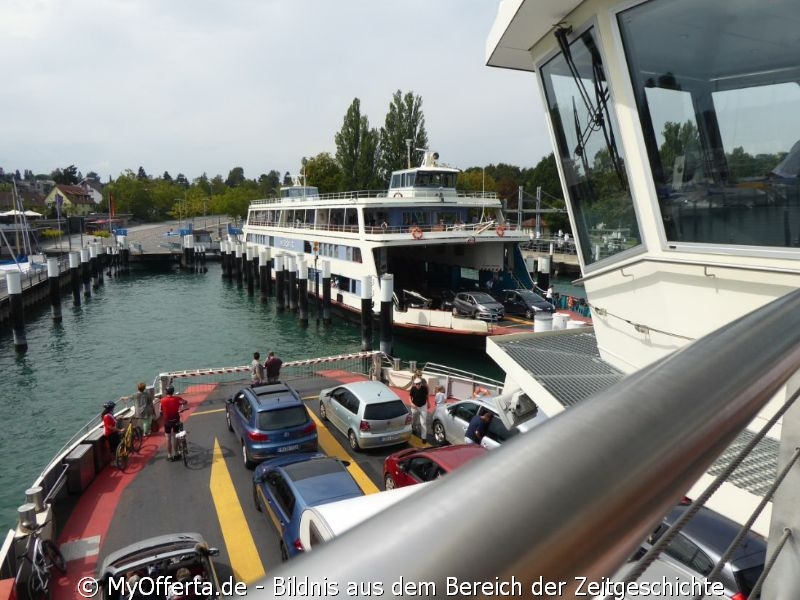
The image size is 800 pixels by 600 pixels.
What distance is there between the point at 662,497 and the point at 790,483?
53.5 inches

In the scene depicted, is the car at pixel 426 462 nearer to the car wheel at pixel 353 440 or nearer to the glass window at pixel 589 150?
the car wheel at pixel 353 440

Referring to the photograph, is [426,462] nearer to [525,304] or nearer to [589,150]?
[589,150]

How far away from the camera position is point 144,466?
1044cm

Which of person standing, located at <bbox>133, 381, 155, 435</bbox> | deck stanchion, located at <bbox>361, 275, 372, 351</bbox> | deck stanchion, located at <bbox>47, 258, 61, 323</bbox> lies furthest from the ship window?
deck stanchion, located at <bbox>47, 258, 61, 323</bbox>

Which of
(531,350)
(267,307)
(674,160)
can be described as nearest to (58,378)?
(267,307)

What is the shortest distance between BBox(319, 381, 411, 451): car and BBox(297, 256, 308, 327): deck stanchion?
1955cm

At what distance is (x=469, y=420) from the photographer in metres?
10.8

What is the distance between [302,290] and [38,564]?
25480mm

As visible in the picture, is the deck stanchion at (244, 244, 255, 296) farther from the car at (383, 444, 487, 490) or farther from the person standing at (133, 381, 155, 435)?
the car at (383, 444, 487, 490)

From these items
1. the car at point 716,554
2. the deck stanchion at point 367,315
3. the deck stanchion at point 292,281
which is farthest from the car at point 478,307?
the car at point 716,554

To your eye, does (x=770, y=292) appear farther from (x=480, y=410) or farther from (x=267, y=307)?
(x=267, y=307)

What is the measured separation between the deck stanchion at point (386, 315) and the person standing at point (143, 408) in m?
12.0

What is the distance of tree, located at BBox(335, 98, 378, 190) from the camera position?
66875 mm

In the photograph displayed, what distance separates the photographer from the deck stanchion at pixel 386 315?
2302cm
